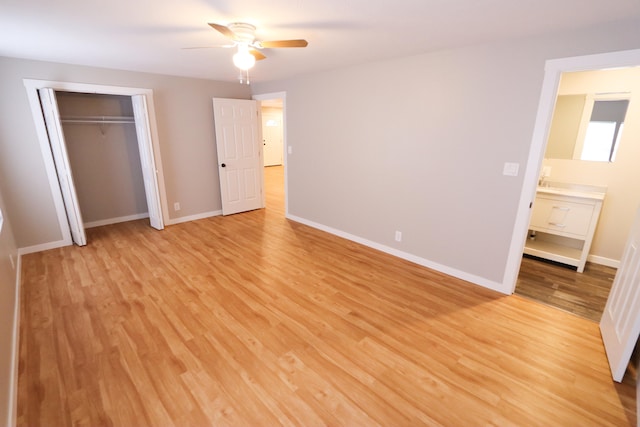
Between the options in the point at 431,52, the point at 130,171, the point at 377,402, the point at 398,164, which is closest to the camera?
the point at 377,402

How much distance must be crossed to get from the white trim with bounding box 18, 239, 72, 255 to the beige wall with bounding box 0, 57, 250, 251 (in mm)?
42

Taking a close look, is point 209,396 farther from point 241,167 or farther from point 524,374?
point 241,167

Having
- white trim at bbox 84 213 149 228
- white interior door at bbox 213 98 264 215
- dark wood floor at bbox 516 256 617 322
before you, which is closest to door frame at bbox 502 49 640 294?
dark wood floor at bbox 516 256 617 322

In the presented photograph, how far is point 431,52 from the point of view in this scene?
2.96 metres

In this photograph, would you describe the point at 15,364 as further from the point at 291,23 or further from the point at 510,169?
the point at 510,169

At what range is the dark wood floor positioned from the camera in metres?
2.72

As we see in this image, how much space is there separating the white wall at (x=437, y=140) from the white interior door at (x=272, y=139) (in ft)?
22.2

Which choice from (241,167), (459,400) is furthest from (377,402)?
(241,167)

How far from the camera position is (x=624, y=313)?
1.95 m

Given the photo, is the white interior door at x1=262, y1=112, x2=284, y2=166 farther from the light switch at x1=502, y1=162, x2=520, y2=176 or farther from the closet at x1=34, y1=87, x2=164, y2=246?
the light switch at x1=502, y1=162, x2=520, y2=176

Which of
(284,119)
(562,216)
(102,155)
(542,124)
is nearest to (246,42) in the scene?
(284,119)

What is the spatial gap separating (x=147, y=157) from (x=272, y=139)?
7.29 m

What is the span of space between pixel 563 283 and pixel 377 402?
2732 mm

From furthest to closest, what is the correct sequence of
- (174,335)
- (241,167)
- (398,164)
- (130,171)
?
(241,167) → (130,171) → (398,164) → (174,335)
